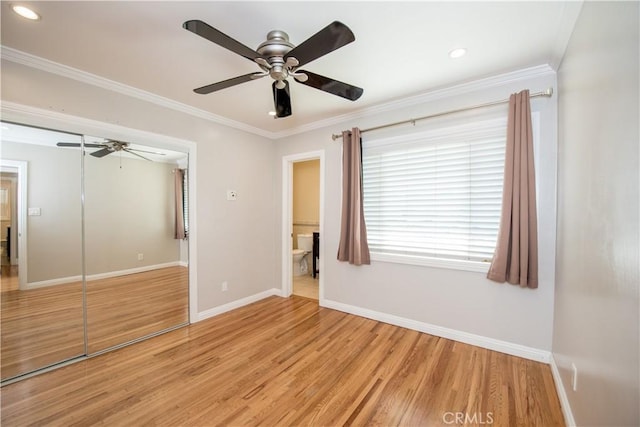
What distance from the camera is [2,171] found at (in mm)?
2059

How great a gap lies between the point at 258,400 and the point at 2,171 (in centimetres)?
273

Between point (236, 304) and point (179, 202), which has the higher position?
point (179, 202)

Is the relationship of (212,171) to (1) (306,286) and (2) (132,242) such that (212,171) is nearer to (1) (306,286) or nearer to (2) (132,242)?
(2) (132,242)

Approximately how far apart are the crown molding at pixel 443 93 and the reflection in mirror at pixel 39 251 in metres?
2.74

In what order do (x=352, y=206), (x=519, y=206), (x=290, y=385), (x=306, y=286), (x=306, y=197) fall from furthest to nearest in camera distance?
(x=306, y=197)
(x=306, y=286)
(x=352, y=206)
(x=519, y=206)
(x=290, y=385)

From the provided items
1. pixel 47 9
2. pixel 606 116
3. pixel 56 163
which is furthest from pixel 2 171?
pixel 606 116

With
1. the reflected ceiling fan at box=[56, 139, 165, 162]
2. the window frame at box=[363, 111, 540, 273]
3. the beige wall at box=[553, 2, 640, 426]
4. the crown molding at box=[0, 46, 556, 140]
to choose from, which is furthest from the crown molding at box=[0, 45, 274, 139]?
the beige wall at box=[553, 2, 640, 426]

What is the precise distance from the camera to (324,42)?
1361 mm

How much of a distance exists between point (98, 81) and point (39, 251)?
164cm

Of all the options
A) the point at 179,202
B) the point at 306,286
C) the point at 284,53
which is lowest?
the point at 306,286

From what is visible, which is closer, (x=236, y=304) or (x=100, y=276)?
(x=100, y=276)

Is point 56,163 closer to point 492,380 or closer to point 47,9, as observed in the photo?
point 47,9

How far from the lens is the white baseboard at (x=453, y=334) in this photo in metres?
2.28

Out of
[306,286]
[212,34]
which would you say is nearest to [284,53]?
[212,34]
